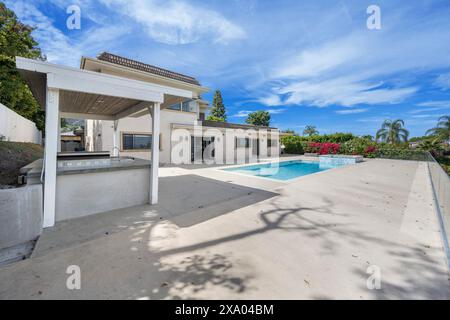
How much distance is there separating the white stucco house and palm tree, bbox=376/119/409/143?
2422cm

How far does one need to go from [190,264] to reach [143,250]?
86 cm

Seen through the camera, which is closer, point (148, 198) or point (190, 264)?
point (190, 264)

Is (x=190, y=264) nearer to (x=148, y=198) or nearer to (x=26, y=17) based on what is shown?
(x=148, y=198)

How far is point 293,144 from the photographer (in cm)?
2441

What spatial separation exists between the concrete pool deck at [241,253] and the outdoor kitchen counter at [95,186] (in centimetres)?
31

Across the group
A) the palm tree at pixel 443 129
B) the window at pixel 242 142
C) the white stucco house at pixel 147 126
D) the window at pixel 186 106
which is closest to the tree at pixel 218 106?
the window at pixel 242 142

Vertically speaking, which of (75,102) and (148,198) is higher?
(75,102)

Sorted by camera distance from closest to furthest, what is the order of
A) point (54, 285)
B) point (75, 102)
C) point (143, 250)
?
point (54, 285)
point (143, 250)
point (75, 102)

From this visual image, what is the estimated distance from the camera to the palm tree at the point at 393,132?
27.7 meters

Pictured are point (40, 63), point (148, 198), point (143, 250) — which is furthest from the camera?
point (148, 198)

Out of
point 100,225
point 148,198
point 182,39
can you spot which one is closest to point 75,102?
point 148,198

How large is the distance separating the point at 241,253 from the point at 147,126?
11521mm

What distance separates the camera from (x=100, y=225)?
3.75 metres

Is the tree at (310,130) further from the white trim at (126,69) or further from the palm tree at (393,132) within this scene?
the white trim at (126,69)
